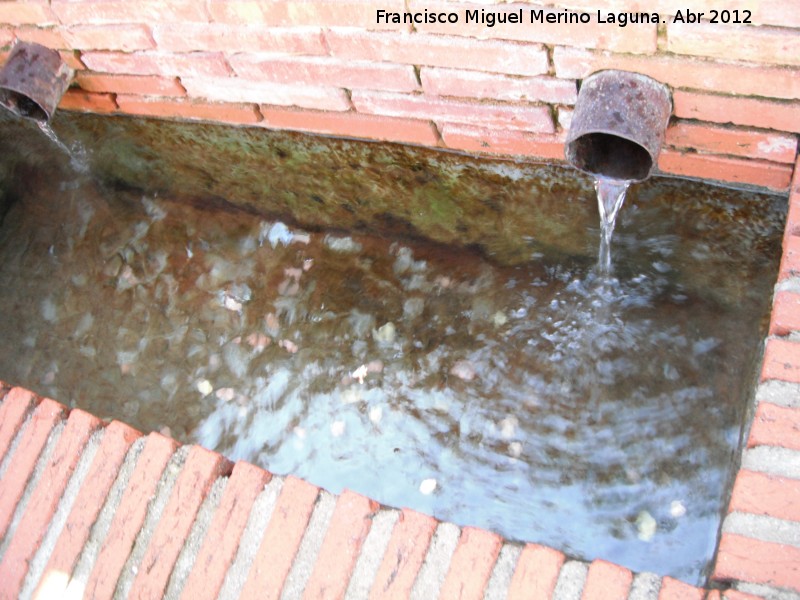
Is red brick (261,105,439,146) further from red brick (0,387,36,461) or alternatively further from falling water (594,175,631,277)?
red brick (0,387,36,461)

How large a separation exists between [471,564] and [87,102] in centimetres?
256

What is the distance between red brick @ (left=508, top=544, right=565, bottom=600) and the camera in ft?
5.19

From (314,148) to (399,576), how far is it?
5.98 feet

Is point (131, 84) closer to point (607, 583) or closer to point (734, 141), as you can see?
point (734, 141)

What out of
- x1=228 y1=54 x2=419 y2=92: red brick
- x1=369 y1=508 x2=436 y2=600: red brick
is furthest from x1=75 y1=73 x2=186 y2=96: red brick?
x1=369 y1=508 x2=436 y2=600: red brick

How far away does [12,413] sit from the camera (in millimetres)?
2180

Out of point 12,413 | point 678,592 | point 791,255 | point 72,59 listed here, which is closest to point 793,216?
point 791,255

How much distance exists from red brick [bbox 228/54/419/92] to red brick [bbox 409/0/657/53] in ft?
0.79

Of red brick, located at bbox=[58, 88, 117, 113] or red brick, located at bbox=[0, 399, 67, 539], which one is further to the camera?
red brick, located at bbox=[58, 88, 117, 113]

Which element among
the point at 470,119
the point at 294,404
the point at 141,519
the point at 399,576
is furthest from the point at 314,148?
the point at 399,576

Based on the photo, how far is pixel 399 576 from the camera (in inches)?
65.4

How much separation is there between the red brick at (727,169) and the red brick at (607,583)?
1332mm

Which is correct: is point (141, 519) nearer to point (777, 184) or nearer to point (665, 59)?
point (665, 59)

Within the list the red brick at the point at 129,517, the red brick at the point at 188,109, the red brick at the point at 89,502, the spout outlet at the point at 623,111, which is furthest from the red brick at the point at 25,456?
the spout outlet at the point at 623,111
